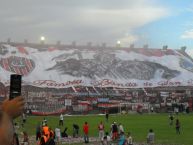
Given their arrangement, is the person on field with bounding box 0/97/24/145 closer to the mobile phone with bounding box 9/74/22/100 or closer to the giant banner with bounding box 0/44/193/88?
the mobile phone with bounding box 9/74/22/100

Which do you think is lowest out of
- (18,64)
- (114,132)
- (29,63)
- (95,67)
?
(114,132)

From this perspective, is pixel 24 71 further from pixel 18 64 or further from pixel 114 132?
pixel 114 132

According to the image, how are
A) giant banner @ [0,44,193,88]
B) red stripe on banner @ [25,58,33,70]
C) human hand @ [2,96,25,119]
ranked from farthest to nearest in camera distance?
red stripe on banner @ [25,58,33,70]
giant banner @ [0,44,193,88]
human hand @ [2,96,25,119]

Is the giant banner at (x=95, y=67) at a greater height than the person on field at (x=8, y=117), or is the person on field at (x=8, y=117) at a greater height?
the giant banner at (x=95, y=67)

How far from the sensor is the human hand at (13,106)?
9.39 ft

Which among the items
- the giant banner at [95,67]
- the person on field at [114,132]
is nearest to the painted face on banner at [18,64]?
the giant banner at [95,67]

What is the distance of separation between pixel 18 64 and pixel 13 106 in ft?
230

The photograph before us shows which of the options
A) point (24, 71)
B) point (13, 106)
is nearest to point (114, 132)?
point (13, 106)

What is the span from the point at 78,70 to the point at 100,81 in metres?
4.31

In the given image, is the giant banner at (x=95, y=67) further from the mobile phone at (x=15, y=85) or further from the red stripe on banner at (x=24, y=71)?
the mobile phone at (x=15, y=85)

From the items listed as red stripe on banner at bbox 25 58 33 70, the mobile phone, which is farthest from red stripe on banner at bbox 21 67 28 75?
the mobile phone

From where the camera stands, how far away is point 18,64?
237ft

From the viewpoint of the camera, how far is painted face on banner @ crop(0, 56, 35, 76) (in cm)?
7062

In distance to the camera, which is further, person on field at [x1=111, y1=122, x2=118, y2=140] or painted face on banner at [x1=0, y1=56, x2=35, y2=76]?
painted face on banner at [x1=0, y1=56, x2=35, y2=76]
